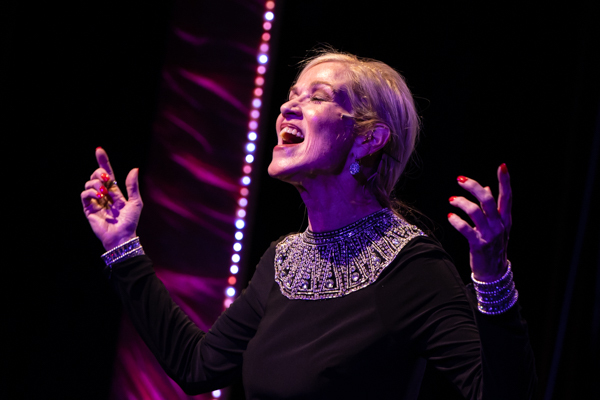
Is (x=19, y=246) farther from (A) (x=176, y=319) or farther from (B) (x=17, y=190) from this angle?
(A) (x=176, y=319)

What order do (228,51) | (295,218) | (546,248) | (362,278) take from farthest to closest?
(228,51) → (295,218) → (546,248) → (362,278)

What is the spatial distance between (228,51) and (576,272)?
1.81 meters

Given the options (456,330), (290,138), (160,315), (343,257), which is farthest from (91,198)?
(456,330)

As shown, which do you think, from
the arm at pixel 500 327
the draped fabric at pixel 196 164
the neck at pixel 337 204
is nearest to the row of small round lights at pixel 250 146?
the draped fabric at pixel 196 164

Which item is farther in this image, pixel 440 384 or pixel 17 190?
pixel 17 190

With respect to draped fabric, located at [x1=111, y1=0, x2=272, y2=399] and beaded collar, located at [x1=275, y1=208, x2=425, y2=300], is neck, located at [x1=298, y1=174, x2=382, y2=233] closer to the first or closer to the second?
beaded collar, located at [x1=275, y1=208, x2=425, y2=300]

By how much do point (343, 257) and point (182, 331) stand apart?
18.4 inches

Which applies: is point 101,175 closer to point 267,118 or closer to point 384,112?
point 384,112

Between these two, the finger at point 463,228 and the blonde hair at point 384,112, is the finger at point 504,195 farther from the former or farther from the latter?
the blonde hair at point 384,112

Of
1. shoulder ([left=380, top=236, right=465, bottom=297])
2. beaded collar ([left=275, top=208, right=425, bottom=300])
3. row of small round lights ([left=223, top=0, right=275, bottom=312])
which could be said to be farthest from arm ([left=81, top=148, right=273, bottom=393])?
row of small round lights ([left=223, top=0, right=275, bottom=312])

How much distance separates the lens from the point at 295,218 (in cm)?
200

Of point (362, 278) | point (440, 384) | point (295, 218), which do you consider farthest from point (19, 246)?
point (440, 384)

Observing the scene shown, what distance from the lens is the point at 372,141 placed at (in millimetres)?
1187

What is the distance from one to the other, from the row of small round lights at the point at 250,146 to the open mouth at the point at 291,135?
36.0 inches
